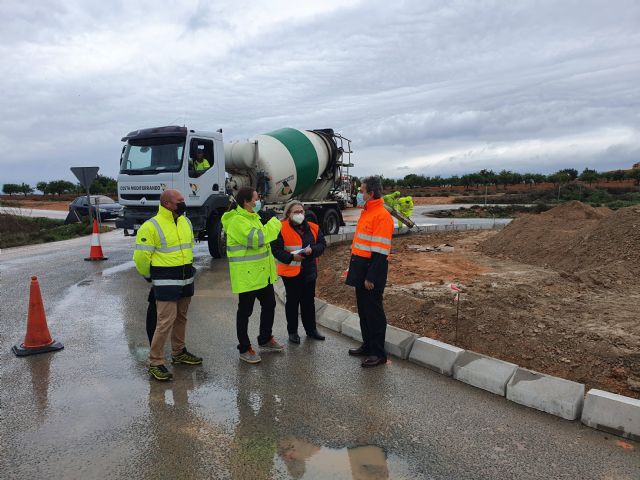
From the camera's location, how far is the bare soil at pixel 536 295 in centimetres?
487

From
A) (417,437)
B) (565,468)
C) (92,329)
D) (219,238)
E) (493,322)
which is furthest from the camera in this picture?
(219,238)

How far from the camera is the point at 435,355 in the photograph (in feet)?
16.1

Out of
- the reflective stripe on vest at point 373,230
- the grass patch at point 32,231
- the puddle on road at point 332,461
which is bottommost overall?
the puddle on road at point 332,461

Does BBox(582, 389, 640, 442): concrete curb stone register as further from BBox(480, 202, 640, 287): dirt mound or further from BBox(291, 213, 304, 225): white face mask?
BBox(480, 202, 640, 287): dirt mound

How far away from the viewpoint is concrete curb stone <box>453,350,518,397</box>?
14.2 feet

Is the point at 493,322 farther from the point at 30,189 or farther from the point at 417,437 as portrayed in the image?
the point at 30,189

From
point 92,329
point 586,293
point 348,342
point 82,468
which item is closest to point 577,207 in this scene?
point 586,293

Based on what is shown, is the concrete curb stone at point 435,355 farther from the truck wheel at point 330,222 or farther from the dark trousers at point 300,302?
the truck wheel at point 330,222

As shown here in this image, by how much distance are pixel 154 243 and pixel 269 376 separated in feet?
5.58

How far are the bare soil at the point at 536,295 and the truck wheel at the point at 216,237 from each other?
8.49 feet

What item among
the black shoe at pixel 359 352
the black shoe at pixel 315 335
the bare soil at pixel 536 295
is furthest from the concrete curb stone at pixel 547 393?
the black shoe at pixel 315 335

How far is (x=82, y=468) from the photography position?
3217 millimetres

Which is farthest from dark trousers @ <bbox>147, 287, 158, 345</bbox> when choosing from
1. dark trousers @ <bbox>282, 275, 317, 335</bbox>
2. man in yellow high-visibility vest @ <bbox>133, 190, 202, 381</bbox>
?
dark trousers @ <bbox>282, 275, 317, 335</bbox>

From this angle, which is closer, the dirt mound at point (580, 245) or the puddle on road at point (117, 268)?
the dirt mound at point (580, 245)
